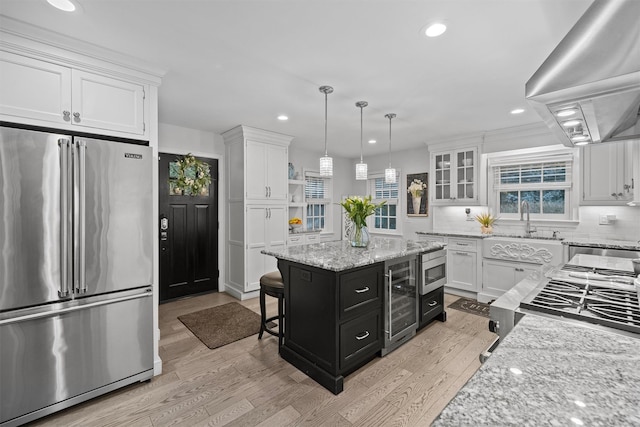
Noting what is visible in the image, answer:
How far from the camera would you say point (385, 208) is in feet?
21.7

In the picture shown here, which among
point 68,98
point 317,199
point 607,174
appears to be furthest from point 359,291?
point 317,199

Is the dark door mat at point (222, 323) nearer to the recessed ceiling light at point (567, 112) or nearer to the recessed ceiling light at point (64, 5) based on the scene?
the recessed ceiling light at point (64, 5)

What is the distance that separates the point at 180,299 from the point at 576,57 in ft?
15.9

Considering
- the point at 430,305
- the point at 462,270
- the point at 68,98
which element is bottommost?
the point at 430,305

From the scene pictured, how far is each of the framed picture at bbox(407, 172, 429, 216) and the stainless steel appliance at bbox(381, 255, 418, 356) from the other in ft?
10.1

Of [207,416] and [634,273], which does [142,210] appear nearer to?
[207,416]

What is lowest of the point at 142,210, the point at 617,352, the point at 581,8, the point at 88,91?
the point at 617,352

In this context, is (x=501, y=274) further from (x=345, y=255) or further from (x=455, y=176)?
(x=345, y=255)

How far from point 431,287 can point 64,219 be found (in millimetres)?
3278

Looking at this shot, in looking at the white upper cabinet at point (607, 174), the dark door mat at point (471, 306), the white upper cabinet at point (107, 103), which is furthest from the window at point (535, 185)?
the white upper cabinet at point (107, 103)

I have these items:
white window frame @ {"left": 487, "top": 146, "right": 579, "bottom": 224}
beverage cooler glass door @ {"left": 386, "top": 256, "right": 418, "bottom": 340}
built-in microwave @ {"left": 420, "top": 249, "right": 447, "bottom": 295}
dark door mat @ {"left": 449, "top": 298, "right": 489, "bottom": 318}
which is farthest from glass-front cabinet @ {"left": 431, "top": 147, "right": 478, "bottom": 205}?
beverage cooler glass door @ {"left": 386, "top": 256, "right": 418, "bottom": 340}

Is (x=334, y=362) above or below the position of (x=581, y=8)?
below

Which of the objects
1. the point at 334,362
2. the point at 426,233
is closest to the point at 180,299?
the point at 334,362

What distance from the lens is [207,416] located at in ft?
6.45
